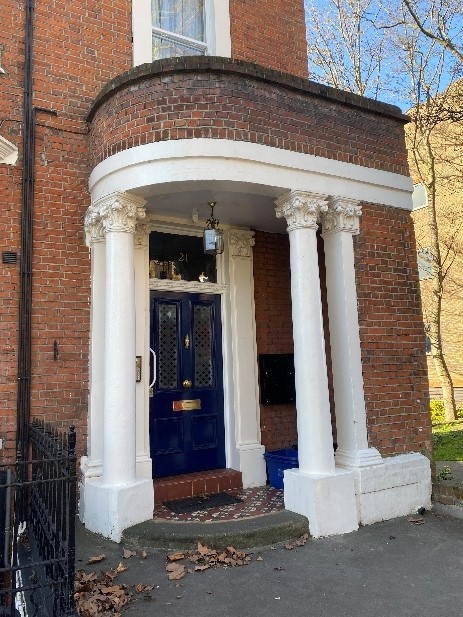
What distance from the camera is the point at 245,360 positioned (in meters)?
6.41

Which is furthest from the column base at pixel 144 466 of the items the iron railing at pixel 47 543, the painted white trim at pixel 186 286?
the painted white trim at pixel 186 286

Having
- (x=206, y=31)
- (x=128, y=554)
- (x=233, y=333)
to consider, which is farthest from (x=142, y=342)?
(x=206, y=31)

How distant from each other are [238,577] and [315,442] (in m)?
1.57

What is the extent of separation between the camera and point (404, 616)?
125 inches

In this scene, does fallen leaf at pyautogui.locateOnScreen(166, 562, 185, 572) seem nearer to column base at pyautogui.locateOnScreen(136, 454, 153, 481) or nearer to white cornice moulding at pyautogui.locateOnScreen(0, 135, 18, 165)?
column base at pyautogui.locateOnScreen(136, 454, 153, 481)

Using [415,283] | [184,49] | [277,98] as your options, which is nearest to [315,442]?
[415,283]

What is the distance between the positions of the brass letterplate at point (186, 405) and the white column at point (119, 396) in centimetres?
121

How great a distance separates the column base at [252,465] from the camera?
609cm

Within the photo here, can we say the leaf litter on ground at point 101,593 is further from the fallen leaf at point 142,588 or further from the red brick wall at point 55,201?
the red brick wall at point 55,201

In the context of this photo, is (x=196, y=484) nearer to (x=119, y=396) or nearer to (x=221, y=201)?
(x=119, y=396)

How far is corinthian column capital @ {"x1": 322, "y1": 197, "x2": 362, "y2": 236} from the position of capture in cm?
551

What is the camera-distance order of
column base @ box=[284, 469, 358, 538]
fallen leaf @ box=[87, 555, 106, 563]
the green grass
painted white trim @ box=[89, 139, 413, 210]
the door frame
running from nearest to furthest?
fallen leaf @ box=[87, 555, 106, 563]
column base @ box=[284, 469, 358, 538]
painted white trim @ box=[89, 139, 413, 210]
the door frame
the green grass

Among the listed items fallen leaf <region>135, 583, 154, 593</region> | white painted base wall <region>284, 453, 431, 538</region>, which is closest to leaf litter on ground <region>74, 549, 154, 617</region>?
fallen leaf <region>135, 583, 154, 593</region>

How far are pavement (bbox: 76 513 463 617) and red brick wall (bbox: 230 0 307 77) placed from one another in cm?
643
